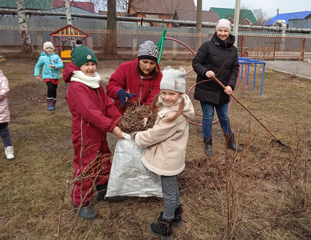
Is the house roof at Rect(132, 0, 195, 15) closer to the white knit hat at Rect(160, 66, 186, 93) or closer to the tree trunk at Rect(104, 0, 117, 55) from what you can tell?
the tree trunk at Rect(104, 0, 117, 55)

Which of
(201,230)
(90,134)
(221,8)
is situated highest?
(221,8)

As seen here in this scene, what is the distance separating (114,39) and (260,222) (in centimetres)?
1445

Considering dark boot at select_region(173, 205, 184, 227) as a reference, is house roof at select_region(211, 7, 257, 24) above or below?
above

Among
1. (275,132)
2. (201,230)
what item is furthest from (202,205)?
(275,132)

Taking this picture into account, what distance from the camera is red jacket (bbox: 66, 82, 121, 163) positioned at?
2170 millimetres

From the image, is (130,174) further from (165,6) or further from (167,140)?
(165,6)

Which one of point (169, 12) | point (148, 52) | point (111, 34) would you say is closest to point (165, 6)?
point (169, 12)

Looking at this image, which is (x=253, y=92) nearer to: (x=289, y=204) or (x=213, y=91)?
(x=213, y=91)

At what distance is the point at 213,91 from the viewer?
363 centimetres

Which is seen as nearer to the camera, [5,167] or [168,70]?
[168,70]

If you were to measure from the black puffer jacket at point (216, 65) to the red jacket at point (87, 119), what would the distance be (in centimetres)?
156

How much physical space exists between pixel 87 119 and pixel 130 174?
22.7 inches

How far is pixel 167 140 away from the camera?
2.04 meters

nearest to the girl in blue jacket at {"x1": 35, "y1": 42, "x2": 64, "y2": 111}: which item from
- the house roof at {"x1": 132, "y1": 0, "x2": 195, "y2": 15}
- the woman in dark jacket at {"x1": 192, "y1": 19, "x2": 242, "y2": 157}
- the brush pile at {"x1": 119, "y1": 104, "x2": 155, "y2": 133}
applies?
the woman in dark jacket at {"x1": 192, "y1": 19, "x2": 242, "y2": 157}
